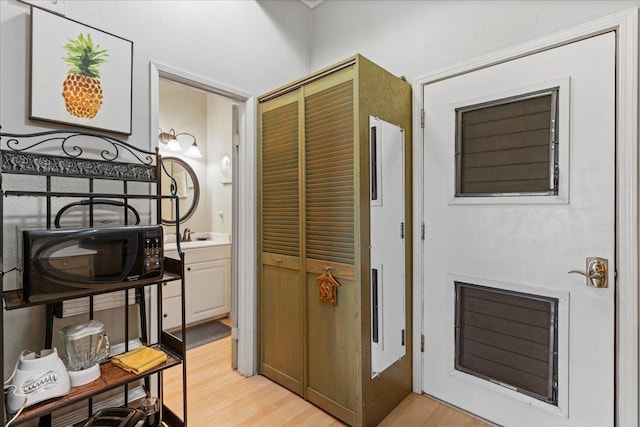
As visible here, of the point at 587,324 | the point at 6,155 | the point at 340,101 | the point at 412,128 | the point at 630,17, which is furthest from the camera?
the point at 412,128

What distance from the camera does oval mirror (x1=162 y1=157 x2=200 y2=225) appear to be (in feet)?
12.1

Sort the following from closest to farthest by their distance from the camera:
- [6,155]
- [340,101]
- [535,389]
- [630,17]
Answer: [6,155]
[630,17]
[535,389]
[340,101]

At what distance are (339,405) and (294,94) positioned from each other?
1965 millimetres

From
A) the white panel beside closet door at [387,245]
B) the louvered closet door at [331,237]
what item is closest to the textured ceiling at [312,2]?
the louvered closet door at [331,237]

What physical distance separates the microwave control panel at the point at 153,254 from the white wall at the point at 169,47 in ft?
1.78

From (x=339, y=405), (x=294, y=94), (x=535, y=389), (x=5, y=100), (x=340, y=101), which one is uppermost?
(x=294, y=94)

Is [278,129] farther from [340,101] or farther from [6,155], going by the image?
[6,155]

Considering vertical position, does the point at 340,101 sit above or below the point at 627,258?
above

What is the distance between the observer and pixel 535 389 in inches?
68.3

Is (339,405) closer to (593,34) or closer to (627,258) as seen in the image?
(627,258)

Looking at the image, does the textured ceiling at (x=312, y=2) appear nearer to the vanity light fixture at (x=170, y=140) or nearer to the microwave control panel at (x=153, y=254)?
the vanity light fixture at (x=170, y=140)

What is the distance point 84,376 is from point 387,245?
1.62 metres

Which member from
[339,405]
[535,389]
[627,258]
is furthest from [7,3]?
[535,389]

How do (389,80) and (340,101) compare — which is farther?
(389,80)
